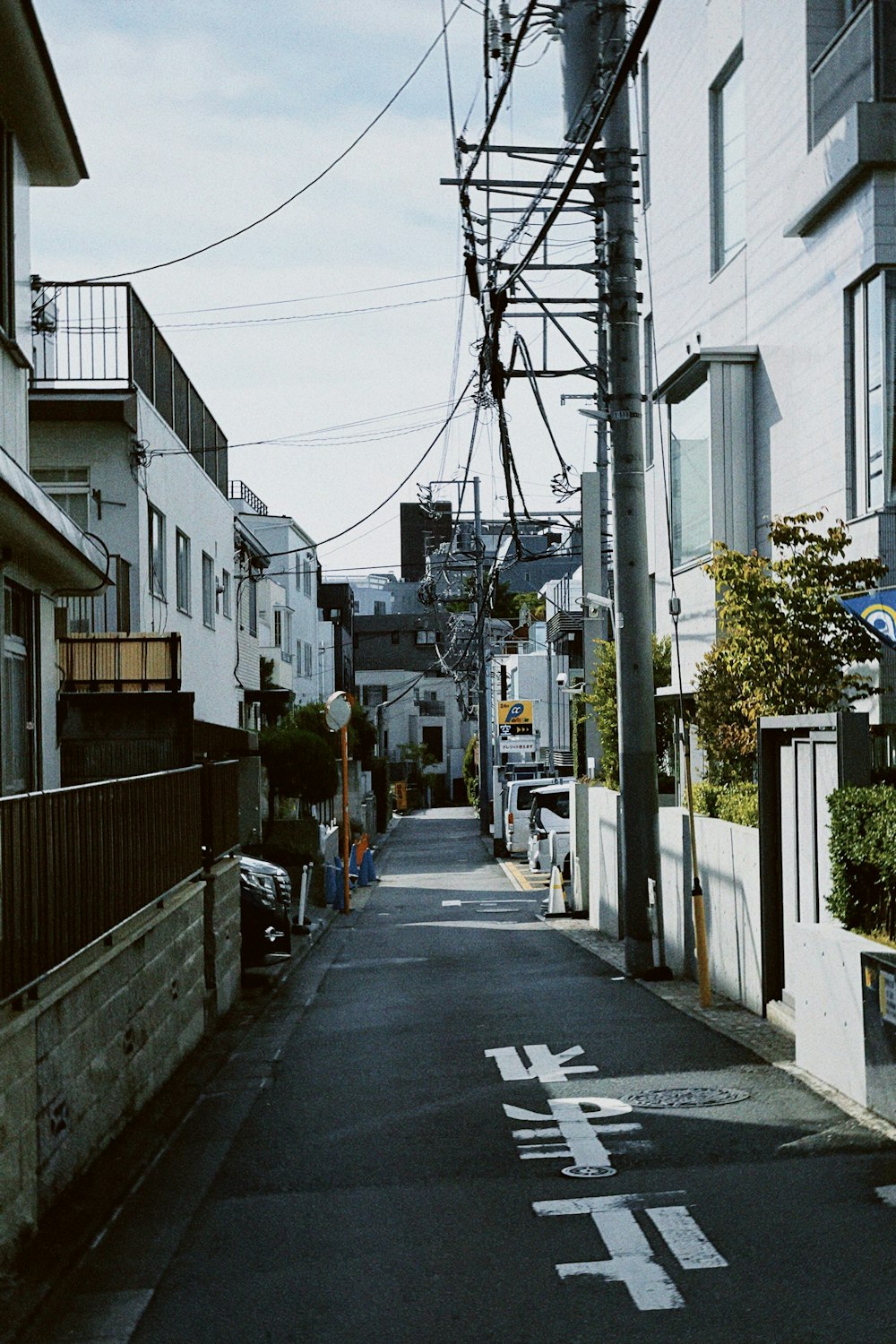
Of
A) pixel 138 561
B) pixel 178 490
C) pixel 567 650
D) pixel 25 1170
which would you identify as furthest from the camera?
pixel 567 650

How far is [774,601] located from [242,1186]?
7.89 meters

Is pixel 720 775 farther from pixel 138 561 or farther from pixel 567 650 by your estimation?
pixel 567 650

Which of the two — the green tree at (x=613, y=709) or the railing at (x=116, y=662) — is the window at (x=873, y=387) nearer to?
the green tree at (x=613, y=709)

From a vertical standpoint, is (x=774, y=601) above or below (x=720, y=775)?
above

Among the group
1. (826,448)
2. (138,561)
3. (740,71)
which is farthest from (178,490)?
(826,448)

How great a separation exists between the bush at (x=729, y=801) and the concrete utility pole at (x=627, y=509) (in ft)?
1.74

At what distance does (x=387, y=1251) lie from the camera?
5.83 meters

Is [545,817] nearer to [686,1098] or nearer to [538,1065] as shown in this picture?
[538,1065]

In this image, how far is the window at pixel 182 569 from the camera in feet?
78.8

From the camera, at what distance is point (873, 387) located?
12844 millimetres

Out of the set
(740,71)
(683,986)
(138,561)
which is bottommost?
(683,986)

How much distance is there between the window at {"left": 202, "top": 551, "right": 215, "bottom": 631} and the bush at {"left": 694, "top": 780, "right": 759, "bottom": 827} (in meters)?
13.6

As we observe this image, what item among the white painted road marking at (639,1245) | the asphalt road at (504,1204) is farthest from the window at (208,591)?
the white painted road marking at (639,1245)

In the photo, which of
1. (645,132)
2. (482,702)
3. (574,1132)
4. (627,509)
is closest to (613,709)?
(627,509)
